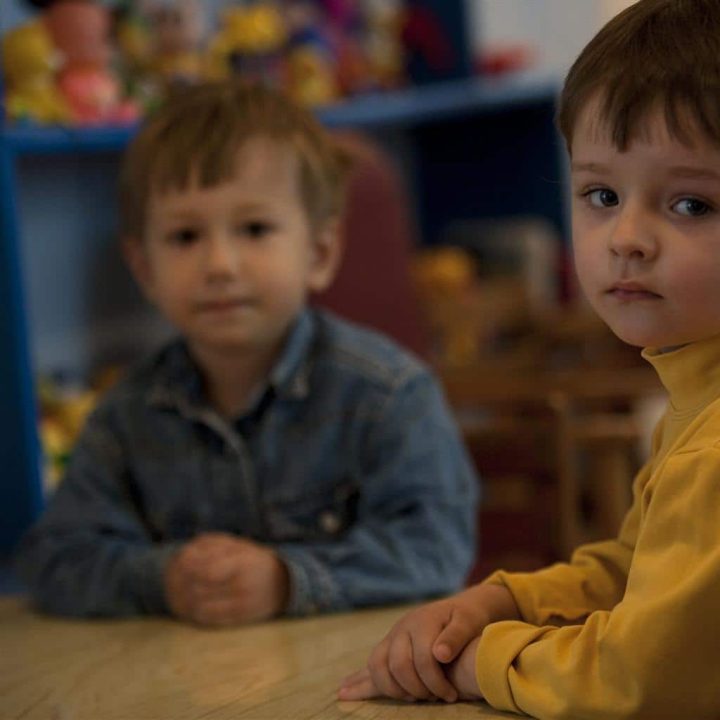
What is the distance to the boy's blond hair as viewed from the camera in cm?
159

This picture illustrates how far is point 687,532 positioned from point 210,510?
775 millimetres

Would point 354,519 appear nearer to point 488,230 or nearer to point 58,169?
point 58,169

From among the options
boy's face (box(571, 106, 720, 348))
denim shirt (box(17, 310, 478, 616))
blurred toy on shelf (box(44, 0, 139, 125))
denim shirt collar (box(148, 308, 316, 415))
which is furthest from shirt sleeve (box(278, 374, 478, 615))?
blurred toy on shelf (box(44, 0, 139, 125))

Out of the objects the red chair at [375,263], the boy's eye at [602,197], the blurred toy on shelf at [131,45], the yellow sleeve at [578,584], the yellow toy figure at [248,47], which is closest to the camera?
the boy's eye at [602,197]

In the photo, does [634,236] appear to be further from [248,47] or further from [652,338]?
[248,47]

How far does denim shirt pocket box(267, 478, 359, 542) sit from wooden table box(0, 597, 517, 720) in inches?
5.3

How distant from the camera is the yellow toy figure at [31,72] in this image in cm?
225

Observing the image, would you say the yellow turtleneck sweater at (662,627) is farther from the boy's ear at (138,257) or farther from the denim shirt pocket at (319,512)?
the boy's ear at (138,257)

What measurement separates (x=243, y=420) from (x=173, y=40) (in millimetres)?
1169

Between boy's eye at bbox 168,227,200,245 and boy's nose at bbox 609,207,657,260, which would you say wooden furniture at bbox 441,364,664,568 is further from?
boy's nose at bbox 609,207,657,260

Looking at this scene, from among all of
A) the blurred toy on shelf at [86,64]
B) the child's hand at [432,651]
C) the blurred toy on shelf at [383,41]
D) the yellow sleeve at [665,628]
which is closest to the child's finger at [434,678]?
the child's hand at [432,651]

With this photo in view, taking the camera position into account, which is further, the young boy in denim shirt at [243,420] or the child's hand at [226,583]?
the young boy in denim shirt at [243,420]

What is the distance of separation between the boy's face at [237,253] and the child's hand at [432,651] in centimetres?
54

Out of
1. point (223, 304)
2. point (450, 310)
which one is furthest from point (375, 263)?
point (450, 310)
